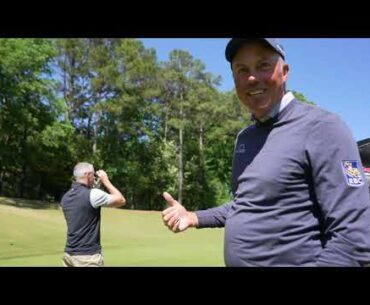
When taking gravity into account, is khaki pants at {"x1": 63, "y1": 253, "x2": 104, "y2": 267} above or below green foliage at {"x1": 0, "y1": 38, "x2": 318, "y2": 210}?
below

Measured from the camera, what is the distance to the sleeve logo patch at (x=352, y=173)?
59.6 inches

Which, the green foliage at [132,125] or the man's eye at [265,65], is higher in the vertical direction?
the green foliage at [132,125]

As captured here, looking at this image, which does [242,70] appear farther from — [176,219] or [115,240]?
[115,240]

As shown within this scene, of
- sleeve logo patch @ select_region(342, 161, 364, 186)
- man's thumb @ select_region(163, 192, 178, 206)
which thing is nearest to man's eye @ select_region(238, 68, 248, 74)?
sleeve logo patch @ select_region(342, 161, 364, 186)

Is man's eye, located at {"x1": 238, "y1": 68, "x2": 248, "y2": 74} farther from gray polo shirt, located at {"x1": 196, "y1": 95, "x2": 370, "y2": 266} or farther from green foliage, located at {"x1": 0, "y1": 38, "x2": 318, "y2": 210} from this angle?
green foliage, located at {"x1": 0, "y1": 38, "x2": 318, "y2": 210}

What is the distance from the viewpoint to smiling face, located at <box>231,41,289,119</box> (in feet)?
5.74

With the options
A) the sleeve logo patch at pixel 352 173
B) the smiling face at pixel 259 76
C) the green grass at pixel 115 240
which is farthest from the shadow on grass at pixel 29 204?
the sleeve logo patch at pixel 352 173

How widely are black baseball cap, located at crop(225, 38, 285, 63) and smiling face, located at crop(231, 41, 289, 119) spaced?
14 mm

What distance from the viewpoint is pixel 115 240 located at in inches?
762

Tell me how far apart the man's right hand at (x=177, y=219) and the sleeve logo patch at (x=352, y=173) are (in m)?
0.70

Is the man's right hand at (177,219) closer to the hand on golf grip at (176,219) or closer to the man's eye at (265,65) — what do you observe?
the hand on golf grip at (176,219)

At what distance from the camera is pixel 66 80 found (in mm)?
42688
